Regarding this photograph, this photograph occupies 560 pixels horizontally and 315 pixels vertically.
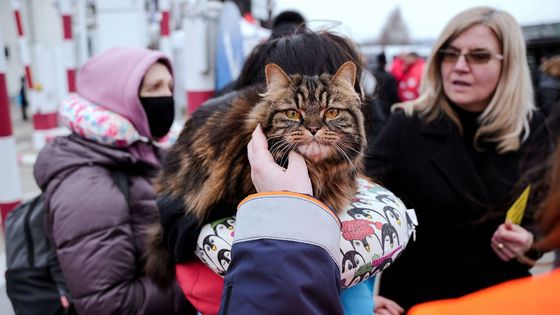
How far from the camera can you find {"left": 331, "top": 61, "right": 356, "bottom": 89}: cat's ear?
107cm

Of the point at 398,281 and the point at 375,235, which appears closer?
the point at 375,235

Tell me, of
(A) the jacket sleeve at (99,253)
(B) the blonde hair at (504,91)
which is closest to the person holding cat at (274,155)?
(A) the jacket sleeve at (99,253)

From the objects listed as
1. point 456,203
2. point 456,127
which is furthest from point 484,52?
point 456,203

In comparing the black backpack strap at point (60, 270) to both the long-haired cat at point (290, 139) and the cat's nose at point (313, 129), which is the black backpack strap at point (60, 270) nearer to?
the long-haired cat at point (290, 139)

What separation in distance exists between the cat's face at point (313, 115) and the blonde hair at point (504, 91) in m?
1.14

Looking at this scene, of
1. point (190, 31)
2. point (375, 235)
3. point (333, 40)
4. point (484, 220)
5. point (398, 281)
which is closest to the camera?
point (375, 235)

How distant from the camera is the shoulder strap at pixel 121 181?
1703mm

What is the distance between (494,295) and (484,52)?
1.65m

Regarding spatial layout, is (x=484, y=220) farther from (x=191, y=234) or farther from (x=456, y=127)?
(x=191, y=234)

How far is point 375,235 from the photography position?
0.98 meters

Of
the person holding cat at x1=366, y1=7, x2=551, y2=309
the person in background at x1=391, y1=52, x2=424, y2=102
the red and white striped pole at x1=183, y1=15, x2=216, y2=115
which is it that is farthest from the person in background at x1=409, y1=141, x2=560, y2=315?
the person in background at x1=391, y1=52, x2=424, y2=102

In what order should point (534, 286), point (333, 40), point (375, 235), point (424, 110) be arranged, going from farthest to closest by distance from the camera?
1. point (424, 110)
2. point (333, 40)
3. point (375, 235)
4. point (534, 286)

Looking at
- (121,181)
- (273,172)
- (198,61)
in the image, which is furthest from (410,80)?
(273,172)

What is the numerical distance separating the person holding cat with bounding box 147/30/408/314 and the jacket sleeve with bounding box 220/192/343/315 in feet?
0.43
